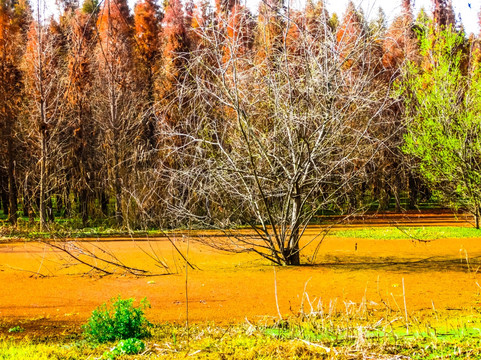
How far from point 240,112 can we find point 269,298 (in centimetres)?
349

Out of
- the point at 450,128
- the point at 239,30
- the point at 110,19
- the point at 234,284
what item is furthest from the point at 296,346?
the point at 450,128

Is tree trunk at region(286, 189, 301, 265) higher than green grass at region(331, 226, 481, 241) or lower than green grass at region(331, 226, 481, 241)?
higher

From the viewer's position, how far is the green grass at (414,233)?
54.4ft

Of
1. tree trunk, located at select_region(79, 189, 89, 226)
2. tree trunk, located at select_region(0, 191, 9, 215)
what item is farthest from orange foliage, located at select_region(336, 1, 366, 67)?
tree trunk, located at select_region(0, 191, 9, 215)

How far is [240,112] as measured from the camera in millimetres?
9508

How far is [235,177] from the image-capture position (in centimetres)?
1136

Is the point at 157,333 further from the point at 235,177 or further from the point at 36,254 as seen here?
the point at 36,254

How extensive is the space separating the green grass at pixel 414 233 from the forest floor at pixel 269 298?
1160 millimetres

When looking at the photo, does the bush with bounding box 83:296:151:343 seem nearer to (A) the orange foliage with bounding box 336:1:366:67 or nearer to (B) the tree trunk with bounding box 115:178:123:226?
(A) the orange foliage with bounding box 336:1:366:67

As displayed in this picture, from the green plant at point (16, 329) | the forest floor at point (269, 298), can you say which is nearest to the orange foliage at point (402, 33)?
the forest floor at point (269, 298)

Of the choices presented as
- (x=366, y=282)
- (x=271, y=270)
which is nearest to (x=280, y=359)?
(x=366, y=282)

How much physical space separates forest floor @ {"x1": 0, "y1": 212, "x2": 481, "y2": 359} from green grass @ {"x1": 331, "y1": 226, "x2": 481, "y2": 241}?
3.80 feet

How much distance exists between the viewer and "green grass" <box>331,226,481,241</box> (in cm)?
1658

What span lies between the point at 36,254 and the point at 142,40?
20.1 m
